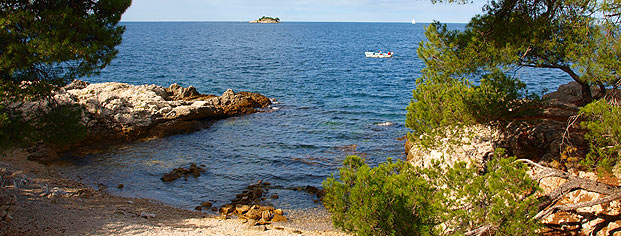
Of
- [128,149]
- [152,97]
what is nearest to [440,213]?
[128,149]

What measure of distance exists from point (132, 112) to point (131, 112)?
0.05 metres

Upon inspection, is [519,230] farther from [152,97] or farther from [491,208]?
[152,97]

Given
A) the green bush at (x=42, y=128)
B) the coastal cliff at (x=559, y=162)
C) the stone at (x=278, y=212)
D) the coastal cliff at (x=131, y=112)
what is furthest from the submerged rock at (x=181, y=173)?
the coastal cliff at (x=559, y=162)

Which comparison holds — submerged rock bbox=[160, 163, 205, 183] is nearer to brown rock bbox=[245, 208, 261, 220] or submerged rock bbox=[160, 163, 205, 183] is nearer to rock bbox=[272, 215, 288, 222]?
brown rock bbox=[245, 208, 261, 220]

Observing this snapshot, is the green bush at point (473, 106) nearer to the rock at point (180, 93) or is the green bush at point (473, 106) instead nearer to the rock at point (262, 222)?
the rock at point (262, 222)

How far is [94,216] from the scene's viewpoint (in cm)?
1235

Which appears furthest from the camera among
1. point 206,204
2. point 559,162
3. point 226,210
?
point 206,204

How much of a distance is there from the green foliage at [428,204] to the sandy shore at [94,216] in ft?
17.7

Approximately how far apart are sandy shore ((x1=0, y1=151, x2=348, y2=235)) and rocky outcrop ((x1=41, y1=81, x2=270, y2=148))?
18.6 feet

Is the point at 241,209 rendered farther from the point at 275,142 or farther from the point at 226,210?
the point at 275,142

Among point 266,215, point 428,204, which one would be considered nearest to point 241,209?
point 266,215

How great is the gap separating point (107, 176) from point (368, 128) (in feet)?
47.9

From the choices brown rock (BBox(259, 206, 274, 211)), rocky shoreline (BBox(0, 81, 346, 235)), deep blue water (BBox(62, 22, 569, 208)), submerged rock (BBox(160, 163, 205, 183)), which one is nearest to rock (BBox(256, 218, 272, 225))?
rocky shoreline (BBox(0, 81, 346, 235))

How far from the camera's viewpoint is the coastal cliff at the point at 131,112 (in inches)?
846
